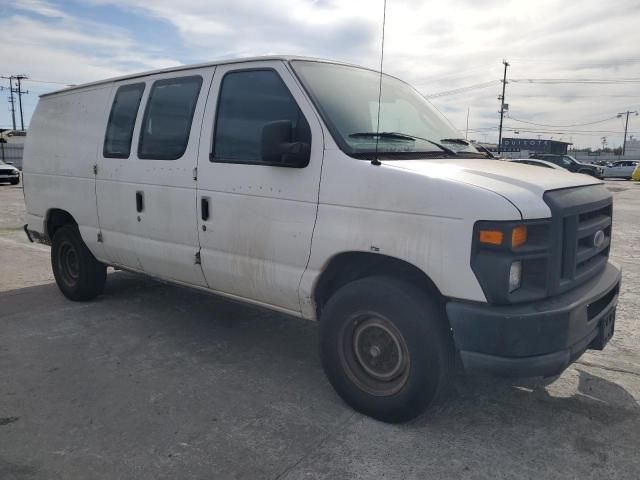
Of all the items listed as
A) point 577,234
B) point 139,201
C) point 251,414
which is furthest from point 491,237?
point 139,201

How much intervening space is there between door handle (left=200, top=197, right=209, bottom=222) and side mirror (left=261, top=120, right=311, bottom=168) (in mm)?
781

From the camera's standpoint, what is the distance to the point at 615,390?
3660 millimetres

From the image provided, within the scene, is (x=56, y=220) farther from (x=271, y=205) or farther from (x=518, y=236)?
(x=518, y=236)

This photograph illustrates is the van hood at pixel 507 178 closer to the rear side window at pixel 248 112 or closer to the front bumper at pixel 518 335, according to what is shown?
the front bumper at pixel 518 335

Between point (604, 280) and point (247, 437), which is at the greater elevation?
point (604, 280)

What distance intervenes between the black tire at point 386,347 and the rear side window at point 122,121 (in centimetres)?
256

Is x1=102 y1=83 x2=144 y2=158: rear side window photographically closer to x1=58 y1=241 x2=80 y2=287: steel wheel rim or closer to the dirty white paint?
the dirty white paint

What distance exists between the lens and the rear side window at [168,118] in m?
4.11

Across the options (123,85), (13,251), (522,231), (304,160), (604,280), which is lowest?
(13,251)

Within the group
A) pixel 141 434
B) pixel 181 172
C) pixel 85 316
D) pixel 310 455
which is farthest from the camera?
pixel 85 316

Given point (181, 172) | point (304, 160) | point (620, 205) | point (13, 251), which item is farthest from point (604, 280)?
point (620, 205)

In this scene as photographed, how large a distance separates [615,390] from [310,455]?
7.32ft

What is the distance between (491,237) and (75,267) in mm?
4585

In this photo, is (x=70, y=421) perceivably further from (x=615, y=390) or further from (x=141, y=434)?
(x=615, y=390)
